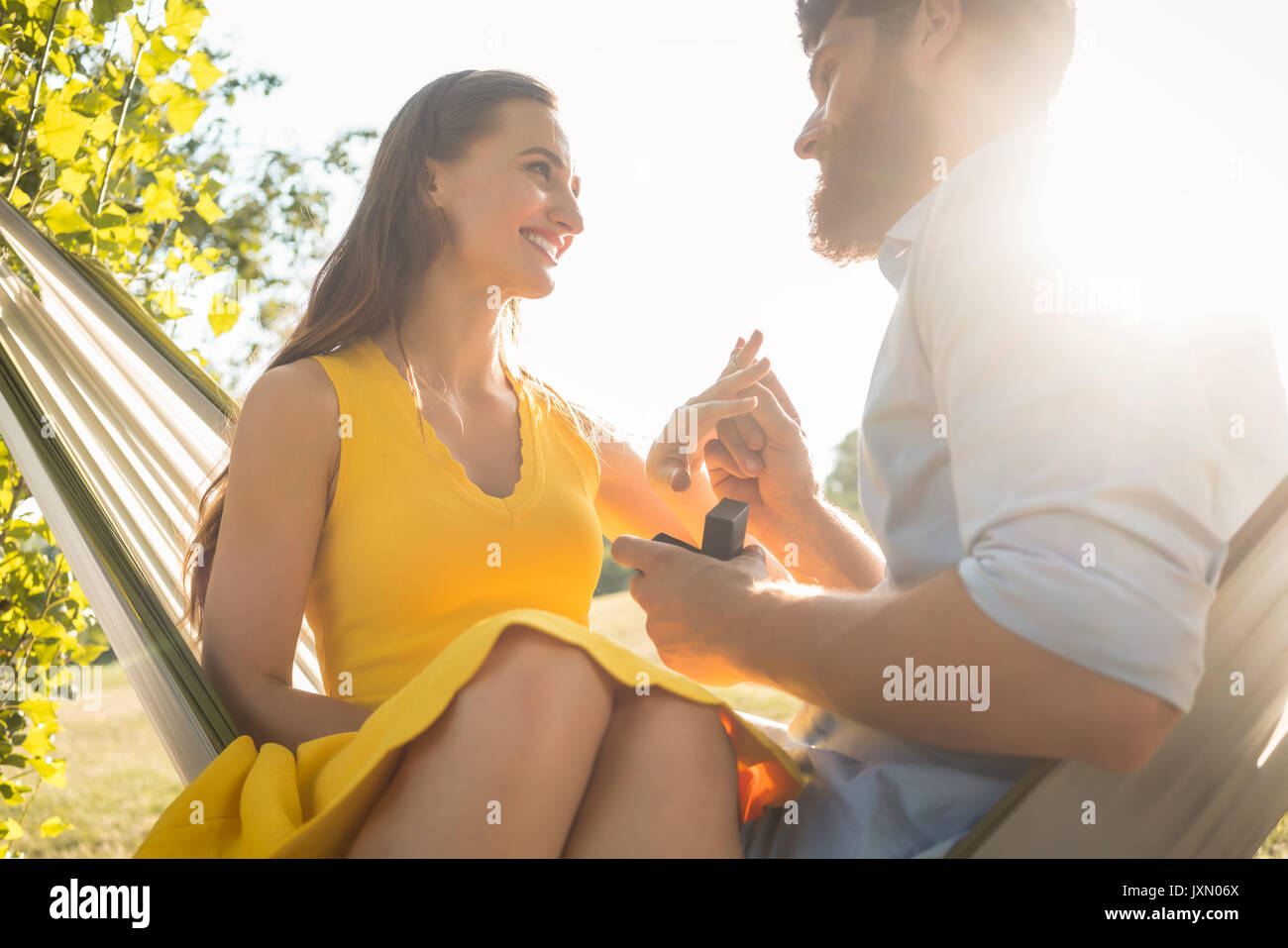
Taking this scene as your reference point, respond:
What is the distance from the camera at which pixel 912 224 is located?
1256 mm

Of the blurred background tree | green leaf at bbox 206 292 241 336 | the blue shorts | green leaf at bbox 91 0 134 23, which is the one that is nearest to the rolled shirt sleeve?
the blue shorts

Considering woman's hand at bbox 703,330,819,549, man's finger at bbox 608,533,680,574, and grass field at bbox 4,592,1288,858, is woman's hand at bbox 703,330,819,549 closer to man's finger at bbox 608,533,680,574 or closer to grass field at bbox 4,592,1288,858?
man's finger at bbox 608,533,680,574

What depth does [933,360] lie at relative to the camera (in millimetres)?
1029

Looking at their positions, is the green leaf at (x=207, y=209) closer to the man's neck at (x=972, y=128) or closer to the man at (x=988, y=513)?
the man at (x=988, y=513)

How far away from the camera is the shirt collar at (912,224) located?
3.73 ft

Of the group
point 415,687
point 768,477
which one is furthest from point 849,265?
point 415,687

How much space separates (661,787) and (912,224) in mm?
751

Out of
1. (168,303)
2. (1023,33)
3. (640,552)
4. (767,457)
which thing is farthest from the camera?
(168,303)

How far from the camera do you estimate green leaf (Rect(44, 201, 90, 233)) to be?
83.8 inches

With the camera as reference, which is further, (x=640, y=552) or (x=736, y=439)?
(x=736, y=439)

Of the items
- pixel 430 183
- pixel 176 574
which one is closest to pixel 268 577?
pixel 176 574

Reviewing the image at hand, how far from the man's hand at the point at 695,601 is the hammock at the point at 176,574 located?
4.3 inches

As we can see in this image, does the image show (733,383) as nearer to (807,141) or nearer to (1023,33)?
(807,141)

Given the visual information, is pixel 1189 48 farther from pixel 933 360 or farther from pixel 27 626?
pixel 27 626
